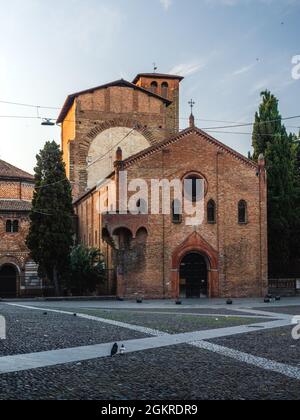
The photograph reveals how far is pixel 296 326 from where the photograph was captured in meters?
17.8

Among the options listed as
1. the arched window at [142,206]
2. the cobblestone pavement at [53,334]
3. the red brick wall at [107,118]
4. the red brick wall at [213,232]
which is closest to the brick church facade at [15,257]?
the red brick wall at [107,118]

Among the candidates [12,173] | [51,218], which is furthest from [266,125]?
[12,173]

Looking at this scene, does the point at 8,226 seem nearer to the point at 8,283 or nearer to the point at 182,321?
the point at 8,283

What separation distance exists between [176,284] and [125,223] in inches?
180

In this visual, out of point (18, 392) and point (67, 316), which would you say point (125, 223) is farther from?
point (18, 392)

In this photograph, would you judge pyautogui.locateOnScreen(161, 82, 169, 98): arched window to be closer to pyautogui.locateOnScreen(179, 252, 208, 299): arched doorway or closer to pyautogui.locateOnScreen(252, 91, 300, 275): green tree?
pyautogui.locateOnScreen(252, 91, 300, 275): green tree

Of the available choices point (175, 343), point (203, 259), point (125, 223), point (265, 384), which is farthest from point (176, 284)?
point (265, 384)

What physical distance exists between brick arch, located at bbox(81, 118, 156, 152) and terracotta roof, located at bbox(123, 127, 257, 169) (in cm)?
1275

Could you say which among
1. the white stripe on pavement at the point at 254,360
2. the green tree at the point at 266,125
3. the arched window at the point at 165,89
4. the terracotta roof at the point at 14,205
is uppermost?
the arched window at the point at 165,89

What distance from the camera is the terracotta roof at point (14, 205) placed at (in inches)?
1682

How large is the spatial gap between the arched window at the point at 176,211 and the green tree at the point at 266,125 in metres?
10.1

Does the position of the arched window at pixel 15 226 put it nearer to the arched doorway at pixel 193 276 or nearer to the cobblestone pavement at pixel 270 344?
the arched doorway at pixel 193 276

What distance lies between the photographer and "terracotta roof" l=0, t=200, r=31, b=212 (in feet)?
140

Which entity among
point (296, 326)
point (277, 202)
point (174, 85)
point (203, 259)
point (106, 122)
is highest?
point (174, 85)
